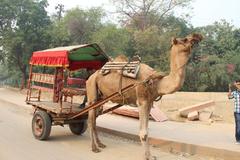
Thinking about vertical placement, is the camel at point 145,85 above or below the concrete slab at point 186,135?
above

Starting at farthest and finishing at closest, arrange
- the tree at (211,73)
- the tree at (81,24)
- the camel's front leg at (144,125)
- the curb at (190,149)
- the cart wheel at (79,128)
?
1. the tree at (81,24)
2. the tree at (211,73)
3. the cart wheel at (79,128)
4. the curb at (190,149)
5. the camel's front leg at (144,125)

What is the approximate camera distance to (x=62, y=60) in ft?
35.2

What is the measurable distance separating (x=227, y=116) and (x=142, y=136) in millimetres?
7738

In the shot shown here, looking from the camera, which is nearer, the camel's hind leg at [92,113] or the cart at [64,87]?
the camel's hind leg at [92,113]

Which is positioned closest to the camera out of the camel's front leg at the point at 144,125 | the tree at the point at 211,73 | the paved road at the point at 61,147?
the camel's front leg at the point at 144,125

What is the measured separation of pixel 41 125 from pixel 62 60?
2.05m

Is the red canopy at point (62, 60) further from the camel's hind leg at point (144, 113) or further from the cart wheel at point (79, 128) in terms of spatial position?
the camel's hind leg at point (144, 113)

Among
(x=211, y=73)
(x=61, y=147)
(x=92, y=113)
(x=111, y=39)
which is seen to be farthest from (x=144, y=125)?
(x=111, y=39)

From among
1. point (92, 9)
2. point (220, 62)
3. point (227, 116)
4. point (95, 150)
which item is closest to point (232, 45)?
point (220, 62)

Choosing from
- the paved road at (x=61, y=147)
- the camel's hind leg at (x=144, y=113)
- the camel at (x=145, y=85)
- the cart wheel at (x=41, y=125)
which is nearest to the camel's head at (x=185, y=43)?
the camel at (x=145, y=85)

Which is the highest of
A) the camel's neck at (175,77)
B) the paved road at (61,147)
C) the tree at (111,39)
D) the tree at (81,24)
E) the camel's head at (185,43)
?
the tree at (81,24)

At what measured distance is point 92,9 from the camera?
41.0m

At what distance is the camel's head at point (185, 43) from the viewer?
7.81 m

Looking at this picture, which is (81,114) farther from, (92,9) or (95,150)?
(92,9)
